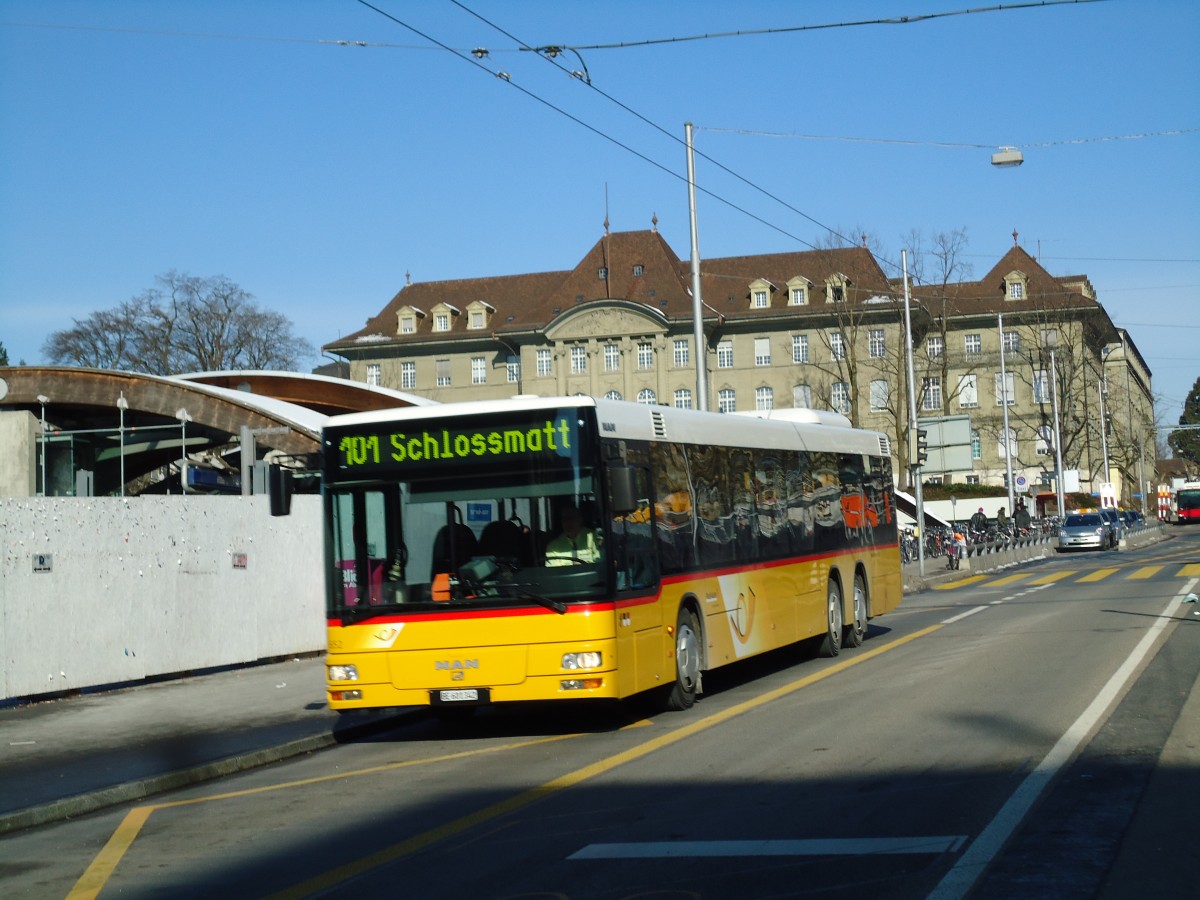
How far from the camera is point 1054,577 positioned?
127 ft

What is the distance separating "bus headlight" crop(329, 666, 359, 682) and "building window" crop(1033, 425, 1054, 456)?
Result: 71.7 m

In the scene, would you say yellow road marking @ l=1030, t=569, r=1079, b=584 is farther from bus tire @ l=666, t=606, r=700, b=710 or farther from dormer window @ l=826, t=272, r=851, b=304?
dormer window @ l=826, t=272, r=851, b=304

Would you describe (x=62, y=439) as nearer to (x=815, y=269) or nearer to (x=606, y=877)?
(x=606, y=877)

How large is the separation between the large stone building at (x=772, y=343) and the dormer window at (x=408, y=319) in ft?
0.39

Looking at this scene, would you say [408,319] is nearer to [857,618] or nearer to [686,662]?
[857,618]

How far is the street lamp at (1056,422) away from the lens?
69.4 m

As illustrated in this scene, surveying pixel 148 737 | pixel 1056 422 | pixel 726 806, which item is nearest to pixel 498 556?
pixel 148 737

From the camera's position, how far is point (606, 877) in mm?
6957

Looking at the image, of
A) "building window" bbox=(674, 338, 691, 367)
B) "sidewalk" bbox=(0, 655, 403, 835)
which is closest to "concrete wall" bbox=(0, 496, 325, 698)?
"sidewalk" bbox=(0, 655, 403, 835)

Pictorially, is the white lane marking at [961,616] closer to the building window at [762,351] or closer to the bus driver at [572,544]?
the bus driver at [572,544]

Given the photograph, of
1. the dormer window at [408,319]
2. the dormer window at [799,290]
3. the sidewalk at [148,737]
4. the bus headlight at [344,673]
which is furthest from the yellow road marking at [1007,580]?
the dormer window at [408,319]

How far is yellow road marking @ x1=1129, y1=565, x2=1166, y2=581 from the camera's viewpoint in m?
35.6

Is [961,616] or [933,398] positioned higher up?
[933,398]

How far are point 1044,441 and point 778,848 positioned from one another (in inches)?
3302
